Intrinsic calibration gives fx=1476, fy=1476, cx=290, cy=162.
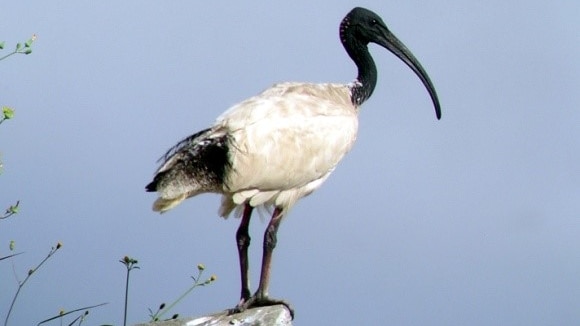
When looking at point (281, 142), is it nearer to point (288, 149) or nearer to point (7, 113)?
point (288, 149)

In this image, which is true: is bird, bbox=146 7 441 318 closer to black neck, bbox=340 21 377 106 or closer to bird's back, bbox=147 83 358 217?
bird's back, bbox=147 83 358 217

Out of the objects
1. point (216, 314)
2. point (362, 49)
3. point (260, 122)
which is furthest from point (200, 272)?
point (362, 49)

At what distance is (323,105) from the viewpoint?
9648 mm

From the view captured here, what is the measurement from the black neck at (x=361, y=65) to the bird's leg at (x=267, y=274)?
1.66m

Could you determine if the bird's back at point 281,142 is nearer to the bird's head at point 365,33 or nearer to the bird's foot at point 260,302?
the bird's foot at point 260,302

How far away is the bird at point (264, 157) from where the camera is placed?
28.2 feet

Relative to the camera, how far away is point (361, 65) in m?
11.2

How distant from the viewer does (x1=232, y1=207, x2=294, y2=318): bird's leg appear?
8.80m

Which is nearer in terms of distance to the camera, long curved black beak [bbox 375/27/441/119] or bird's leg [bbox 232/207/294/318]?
bird's leg [bbox 232/207/294/318]

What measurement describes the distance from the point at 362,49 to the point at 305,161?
2.17 meters

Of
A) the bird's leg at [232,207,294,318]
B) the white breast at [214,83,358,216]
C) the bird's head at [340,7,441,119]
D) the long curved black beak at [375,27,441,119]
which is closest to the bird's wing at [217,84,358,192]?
the white breast at [214,83,358,216]

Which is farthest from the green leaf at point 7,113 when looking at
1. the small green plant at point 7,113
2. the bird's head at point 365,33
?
the bird's head at point 365,33

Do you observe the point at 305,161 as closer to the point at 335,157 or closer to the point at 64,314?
the point at 335,157

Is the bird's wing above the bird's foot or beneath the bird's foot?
above
